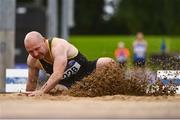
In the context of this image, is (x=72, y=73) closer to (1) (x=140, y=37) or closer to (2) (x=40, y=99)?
(2) (x=40, y=99)

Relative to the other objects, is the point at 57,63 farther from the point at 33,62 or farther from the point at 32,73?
the point at 32,73

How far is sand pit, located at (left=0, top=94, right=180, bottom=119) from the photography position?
1085 cm

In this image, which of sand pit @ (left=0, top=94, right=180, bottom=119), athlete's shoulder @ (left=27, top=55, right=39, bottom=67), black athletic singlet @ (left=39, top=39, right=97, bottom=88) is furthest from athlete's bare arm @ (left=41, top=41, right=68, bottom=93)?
sand pit @ (left=0, top=94, right=180, bottom=119)

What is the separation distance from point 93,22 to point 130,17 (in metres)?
7.54

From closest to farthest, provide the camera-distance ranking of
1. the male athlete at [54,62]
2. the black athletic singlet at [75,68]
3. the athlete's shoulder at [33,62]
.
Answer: the male athlete at [54,62], the black athletic singlet at [75,68], the athlete's shoulder at [33,62]

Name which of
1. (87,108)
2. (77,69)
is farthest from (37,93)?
(87,108)

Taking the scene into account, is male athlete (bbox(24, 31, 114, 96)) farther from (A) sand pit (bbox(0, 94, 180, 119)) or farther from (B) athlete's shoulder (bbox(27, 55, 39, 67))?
(A) sand pit (bbox(0, 94, 180, 119))

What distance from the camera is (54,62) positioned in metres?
12.9

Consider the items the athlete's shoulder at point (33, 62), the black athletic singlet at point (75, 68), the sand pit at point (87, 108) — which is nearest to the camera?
the sand pit at point (87, 108)

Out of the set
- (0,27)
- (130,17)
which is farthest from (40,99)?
(130,17)

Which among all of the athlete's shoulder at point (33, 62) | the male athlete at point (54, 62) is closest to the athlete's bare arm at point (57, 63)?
the male athlete at point (54, 62)

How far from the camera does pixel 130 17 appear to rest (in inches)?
3310

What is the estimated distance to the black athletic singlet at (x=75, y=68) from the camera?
13445 mm

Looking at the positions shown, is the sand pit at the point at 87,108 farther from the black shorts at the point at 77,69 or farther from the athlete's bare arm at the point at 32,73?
→ the athlete's bare arm at the point at 32,73
